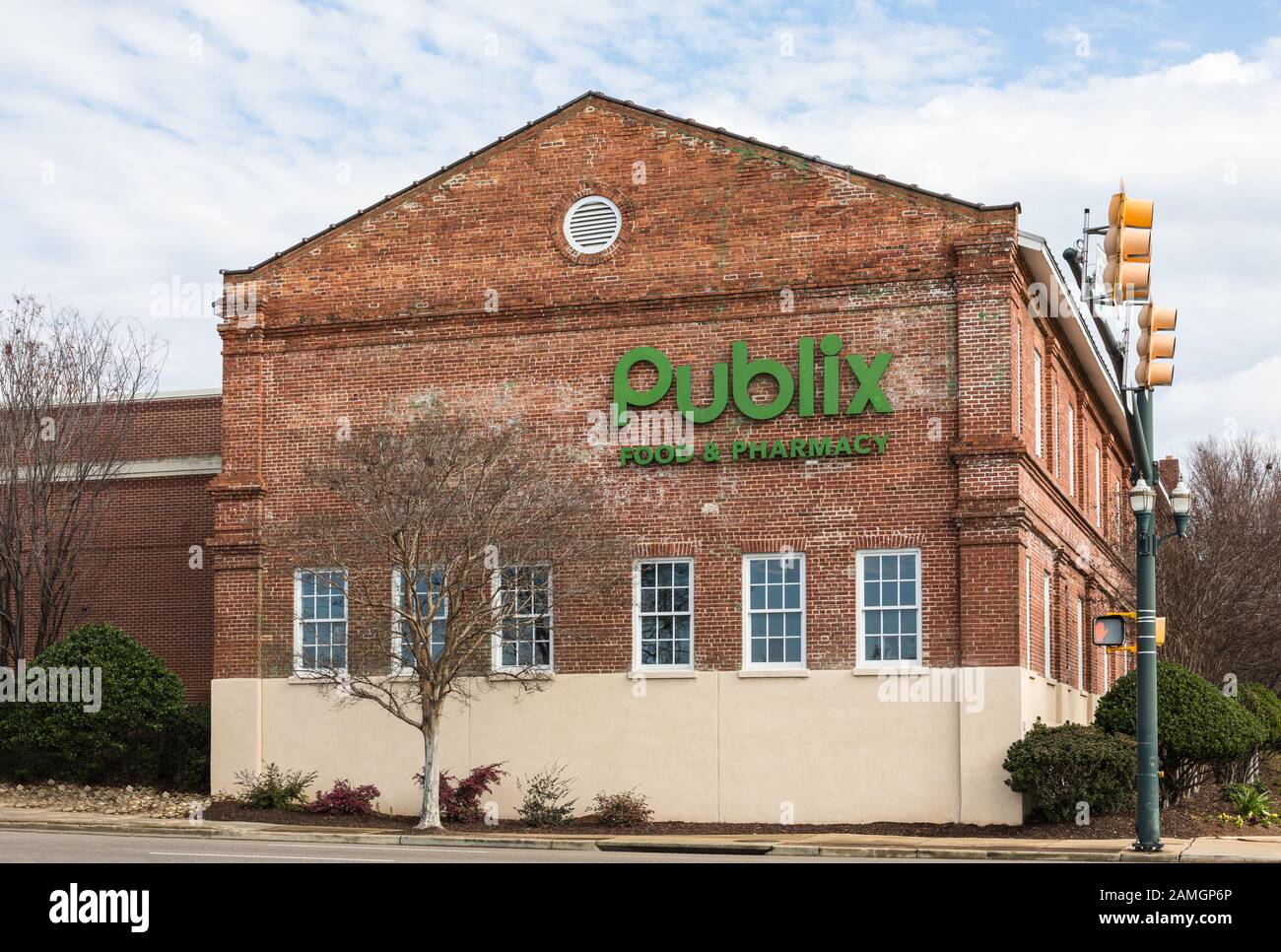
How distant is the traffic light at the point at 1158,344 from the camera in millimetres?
17797

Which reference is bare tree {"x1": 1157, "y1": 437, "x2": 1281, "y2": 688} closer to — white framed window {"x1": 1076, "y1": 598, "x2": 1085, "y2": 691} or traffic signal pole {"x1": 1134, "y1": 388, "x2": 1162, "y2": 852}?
white framed window {"x1": 1076, "y1": 598, "x2": 1085, "y2": 691}

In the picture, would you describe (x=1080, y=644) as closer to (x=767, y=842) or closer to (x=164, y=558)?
(x=767, y=842)

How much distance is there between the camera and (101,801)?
97.2ft

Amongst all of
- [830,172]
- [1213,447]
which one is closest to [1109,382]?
[830,172]

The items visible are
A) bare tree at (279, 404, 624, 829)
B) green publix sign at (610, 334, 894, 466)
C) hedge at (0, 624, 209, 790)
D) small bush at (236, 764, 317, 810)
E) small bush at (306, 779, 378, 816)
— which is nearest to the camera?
bare tree at (279, 404, 624, 829)

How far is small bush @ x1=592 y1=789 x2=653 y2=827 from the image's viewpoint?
2650cm

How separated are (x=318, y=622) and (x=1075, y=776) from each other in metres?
12.8

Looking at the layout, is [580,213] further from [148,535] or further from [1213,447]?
[1213,447]

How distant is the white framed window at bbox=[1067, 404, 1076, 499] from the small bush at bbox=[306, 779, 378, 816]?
15.3 metres

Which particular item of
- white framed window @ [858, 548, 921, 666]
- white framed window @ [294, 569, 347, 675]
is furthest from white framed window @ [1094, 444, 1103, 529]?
white framed window @ [294, 569, 347, 675]

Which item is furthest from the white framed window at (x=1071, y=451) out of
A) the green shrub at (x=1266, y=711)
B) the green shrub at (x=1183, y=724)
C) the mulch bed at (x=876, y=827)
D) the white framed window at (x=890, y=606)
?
the white framed window at (x=890, y=606)

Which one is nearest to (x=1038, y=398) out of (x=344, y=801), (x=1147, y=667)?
(x=1147, y=667)

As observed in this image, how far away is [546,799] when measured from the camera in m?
27.0

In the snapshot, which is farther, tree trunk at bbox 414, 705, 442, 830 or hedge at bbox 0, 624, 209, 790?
hedge at bbox 0, 624, 209, 790
